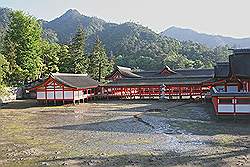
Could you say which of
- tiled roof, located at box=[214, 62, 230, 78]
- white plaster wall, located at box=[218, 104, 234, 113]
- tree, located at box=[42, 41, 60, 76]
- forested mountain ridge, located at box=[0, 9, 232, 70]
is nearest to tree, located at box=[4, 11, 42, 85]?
tree, located at box=[42, 41, 60, 76]

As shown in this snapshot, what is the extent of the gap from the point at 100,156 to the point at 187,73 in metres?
40.4

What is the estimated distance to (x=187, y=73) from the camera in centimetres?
5128

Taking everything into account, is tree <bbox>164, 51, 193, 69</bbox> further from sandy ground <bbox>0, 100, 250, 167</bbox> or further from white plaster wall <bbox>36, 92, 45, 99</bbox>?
sandy ground <bbox>0, 100, 250, 167</bbox>

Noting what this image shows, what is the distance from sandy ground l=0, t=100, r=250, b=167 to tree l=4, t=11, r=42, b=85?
76.4 ft

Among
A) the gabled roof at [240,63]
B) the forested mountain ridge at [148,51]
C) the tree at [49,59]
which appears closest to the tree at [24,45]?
the tree at [49,59]

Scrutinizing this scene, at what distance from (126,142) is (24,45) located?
114ft

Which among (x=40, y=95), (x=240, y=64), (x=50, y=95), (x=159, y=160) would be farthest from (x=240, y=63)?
(x=40, y=95)

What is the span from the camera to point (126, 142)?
1509 cm

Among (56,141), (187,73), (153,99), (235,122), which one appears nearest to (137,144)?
(56,141)

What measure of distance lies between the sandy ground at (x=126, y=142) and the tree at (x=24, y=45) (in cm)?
2329

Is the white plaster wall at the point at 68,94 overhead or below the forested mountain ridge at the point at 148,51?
below

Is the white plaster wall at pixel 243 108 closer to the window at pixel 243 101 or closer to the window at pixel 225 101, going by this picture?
the window at pixel 243 101

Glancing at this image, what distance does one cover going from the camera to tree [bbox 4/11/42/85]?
44750 millimetres

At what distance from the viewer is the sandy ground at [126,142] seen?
1197 centimetres
